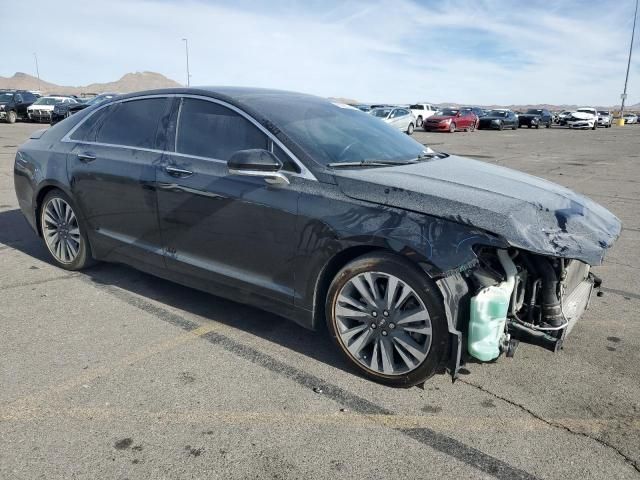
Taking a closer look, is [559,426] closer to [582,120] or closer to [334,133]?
[334,133]

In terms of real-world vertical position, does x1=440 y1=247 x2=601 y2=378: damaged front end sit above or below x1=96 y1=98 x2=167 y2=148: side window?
below

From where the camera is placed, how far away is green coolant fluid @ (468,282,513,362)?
9.21 feet

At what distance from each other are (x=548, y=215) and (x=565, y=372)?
41.3 inches

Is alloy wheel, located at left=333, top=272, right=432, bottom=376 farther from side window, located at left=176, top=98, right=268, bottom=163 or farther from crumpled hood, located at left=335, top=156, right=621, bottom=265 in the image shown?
side window, located at left=176, top=98, right=268, bottom=163

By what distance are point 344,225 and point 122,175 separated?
211 centimetres

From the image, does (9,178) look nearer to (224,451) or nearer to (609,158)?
(224,451)

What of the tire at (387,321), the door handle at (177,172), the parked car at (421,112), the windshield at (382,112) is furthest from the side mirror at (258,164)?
the parked car at (421,112)

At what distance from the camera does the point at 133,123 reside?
434cm

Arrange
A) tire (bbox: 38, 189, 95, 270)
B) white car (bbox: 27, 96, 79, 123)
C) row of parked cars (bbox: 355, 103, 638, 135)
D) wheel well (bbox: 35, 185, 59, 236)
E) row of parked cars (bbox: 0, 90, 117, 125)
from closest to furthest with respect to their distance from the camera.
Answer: tire (bbox: 38, 189, 95, 270) < wheel well (bbox: 35, 185, 59, 236) < row of parked cars (bbox: 0, 90, 117, 125) < white car (bbox: 27, 96, 79, 123) < row of parked cars (bbox: 355, 103, 638, 135)

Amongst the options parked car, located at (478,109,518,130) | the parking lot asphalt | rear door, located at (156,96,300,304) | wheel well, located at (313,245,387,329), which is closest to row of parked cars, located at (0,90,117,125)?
parked car, located at (478,109,518,130)

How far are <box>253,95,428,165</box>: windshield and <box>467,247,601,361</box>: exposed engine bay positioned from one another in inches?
46.5

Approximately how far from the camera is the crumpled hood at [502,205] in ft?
9.14

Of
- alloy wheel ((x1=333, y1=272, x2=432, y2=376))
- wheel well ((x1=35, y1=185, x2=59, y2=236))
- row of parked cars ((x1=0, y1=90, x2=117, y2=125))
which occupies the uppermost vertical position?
row of parked cars ((x1=0, y1=90, x2=117, y2=125))

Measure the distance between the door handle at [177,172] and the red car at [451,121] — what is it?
1214 inches
